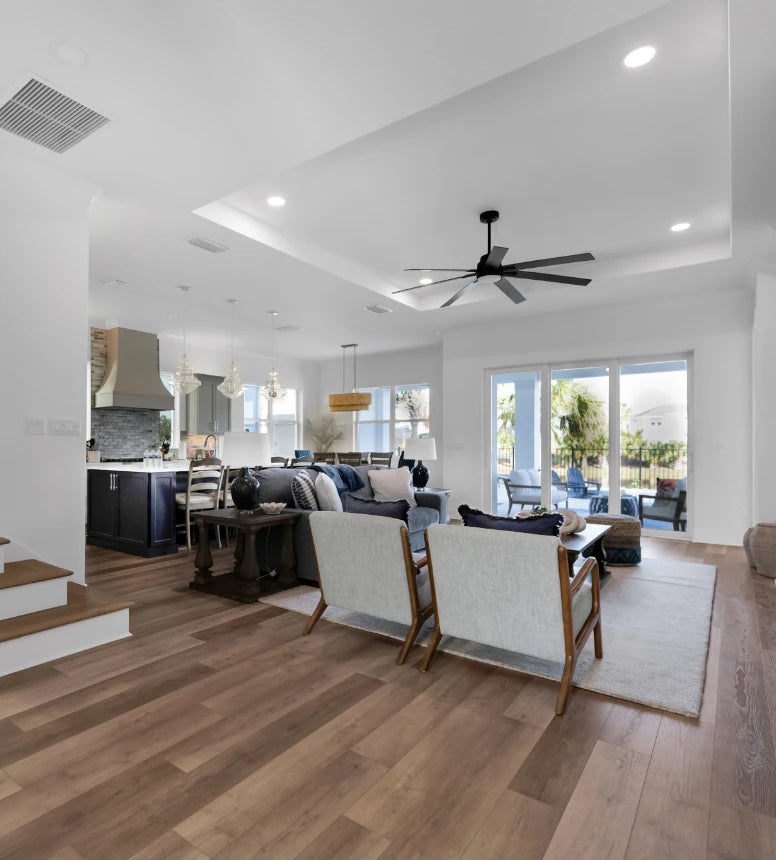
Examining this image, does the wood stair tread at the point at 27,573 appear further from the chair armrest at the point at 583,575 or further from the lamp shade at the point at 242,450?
the chair armrest at the point at 583,575

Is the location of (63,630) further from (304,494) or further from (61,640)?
(304,494)

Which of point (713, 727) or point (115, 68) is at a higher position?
point (115, 68)

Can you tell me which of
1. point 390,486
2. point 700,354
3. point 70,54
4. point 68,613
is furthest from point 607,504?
point 70,54

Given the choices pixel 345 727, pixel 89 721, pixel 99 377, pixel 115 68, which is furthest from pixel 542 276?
pixel 99 377

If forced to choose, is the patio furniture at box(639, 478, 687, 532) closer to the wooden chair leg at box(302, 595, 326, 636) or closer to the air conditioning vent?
the wooden chair leg at box(302, 595, 326, 636)

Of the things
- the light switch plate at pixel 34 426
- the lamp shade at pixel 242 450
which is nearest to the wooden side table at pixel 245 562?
the lamp shade at pixel 242 450

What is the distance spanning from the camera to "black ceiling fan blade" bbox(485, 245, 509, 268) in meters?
4.09

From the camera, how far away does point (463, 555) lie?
96.8 inches

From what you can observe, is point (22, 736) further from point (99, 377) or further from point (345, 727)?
point (99, 377)

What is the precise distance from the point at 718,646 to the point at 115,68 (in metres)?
4.36

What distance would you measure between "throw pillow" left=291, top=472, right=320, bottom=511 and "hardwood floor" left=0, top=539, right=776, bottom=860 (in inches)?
62.5

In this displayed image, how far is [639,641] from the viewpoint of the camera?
9.84 feet

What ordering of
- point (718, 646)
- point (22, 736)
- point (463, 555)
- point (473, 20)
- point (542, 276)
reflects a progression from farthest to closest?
point (542, 276) < point (718, 646) < point (463, 555) < point (473, 20) < point (22, 736)

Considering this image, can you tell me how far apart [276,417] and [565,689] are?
9.19 metres
